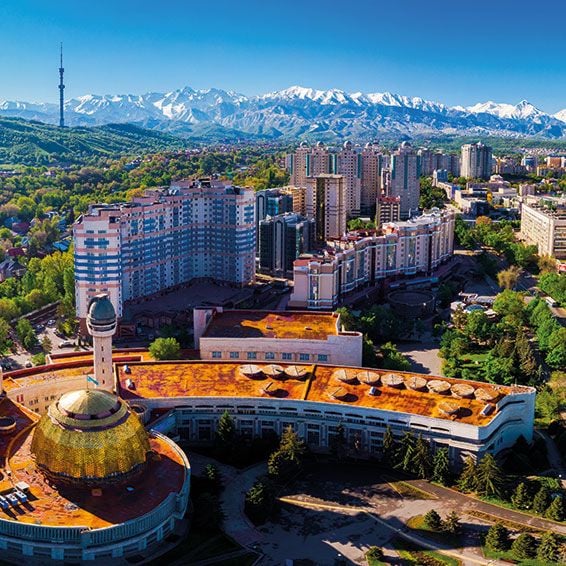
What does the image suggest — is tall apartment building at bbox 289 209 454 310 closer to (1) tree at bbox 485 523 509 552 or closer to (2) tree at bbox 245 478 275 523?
(2) tree at bbox 245 478 275 523

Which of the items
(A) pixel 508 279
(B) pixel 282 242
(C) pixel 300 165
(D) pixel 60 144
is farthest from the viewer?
(D) pixel 60 144

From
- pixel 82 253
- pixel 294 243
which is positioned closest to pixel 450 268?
pixel 294 243

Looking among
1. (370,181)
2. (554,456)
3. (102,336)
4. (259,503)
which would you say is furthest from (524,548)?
(370,181)

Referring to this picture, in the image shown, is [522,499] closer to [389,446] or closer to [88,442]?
[389,446]

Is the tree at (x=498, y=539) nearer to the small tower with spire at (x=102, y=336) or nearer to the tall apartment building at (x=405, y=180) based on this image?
the small tower with spire at (x=102, y=336)

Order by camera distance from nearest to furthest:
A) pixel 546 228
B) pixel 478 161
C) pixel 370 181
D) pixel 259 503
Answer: pixel 259 503
pixel 546 228
pixel 370 181
pixel 478 161
